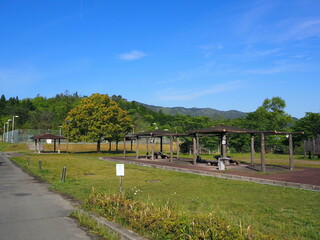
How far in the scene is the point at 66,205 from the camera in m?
8.46

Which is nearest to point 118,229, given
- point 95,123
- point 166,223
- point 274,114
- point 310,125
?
point 166,223

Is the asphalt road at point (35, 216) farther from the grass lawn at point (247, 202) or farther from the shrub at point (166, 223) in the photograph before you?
the grass lawn at point (247, 202)

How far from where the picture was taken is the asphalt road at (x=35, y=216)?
5.77m

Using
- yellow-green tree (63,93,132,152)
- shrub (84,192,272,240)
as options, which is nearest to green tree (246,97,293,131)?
yellow-green tree (63,93,132,152)

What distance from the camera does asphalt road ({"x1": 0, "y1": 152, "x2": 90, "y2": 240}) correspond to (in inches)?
227

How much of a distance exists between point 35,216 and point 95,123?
1355 inches

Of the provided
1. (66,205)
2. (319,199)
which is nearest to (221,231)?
(66,205)

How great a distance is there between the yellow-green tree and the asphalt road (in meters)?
29.9

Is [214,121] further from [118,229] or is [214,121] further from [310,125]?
[118,229]

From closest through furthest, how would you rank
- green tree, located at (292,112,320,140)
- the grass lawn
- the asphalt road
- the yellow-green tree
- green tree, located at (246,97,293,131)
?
the asphalt road, the grass lawn, the yellow-green tree, green tree, located at (292,112,320,140), green tree, located at (246,97,293,131)

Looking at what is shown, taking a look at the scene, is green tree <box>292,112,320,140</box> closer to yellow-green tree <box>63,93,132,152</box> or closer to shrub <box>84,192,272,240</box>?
yellow-green tree <box>63,93,132,152</box>

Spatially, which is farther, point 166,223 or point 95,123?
point 95,123

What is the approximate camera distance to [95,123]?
135ft

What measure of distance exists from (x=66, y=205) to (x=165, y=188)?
13.3 feet
